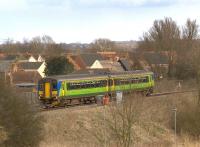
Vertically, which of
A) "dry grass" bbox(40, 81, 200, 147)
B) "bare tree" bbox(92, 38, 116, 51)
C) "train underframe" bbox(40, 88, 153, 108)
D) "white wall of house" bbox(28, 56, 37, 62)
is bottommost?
"dry grass" bbox(40, 81, 200, 147)

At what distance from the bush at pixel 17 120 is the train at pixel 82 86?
47.6ft

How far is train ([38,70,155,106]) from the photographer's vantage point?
41281 millimetres

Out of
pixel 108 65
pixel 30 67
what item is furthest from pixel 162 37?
pixel 30 67

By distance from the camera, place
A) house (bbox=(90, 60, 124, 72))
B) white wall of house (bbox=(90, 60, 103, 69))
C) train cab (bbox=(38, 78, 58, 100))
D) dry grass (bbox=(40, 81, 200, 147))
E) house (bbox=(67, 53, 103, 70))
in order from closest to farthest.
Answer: dry grass (bbox=(40, 81, 200, 147)), train cab (bbox=(38, 78, 58, 100)), house (bbox=(90, 60, 124, 72)), house (bbox=(67, 53, 103, 70)), white wall of house (bbox=(90, 60, 103, 69))

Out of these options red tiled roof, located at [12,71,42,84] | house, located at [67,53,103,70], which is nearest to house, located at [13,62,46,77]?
red tiled roof, located at [12,71,42,84]

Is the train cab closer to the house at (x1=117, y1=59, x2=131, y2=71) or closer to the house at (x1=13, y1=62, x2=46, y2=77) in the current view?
the house at (x1=13, y1=62, x2=46, y2=77)

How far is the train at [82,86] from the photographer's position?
41281 millimetres

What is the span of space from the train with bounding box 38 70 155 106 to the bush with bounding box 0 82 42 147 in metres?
14.5

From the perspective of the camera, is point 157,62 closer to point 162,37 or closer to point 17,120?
point 162,37

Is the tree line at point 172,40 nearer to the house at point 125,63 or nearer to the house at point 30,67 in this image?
the house at point 125,63

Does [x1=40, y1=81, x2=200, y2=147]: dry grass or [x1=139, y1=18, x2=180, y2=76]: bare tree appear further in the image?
[x1=139, y1=18, x2=180, y2=76]: bare tree

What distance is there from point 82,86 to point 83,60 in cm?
4920

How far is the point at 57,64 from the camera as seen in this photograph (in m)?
64.1

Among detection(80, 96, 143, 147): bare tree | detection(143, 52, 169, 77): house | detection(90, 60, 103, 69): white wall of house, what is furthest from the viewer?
detection(90, 60, 103, 69): white wall of house
